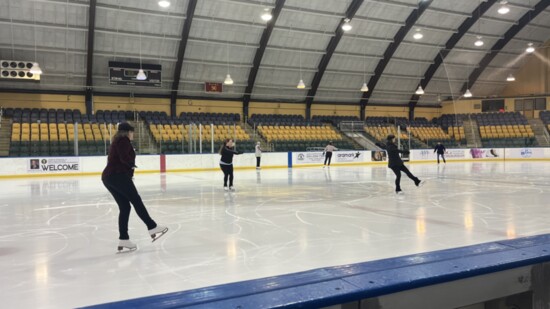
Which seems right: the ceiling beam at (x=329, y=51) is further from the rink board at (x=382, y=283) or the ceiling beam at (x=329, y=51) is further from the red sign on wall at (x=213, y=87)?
the rink board at (x=382, y=283)

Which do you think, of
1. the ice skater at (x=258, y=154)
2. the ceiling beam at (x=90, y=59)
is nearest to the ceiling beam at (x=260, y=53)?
the ice skater at (x=258, y=154)

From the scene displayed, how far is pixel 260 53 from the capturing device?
27.2 metres

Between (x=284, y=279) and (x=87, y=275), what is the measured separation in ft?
10.4

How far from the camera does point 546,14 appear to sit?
3081cm

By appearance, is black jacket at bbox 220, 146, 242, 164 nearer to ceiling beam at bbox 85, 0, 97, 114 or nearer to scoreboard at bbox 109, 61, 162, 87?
ceiling beam at bbox 85, 0, 97, 114

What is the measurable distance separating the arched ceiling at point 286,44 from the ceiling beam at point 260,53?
0.09 meters

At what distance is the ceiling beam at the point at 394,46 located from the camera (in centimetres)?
2756

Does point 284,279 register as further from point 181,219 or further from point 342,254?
point 181,219

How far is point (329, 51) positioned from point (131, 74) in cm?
1285

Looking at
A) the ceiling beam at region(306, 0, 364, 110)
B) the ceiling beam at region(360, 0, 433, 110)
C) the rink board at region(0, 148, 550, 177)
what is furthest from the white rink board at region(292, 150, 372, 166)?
the ceiling beam at region(360, 0, 433, 110)

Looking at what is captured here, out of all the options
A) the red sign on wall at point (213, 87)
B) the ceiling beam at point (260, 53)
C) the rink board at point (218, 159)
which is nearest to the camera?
the rink board at point (218, 159)

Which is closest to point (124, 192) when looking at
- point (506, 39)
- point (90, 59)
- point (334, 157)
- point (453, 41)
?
point (90, 59)

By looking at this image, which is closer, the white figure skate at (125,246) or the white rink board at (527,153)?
the white figure skate at (125,246)

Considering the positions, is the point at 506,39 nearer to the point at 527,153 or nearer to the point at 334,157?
the point at 527,153
